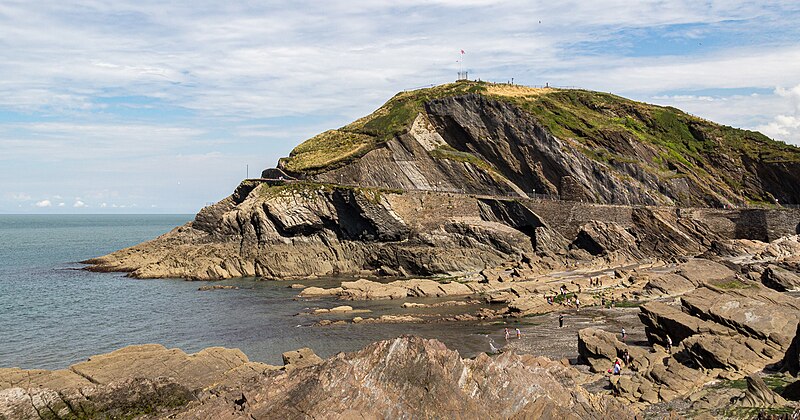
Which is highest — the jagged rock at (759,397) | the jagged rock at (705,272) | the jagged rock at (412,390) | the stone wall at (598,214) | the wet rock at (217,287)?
the stone wall at (598,214)

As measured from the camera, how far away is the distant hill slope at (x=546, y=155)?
325ft

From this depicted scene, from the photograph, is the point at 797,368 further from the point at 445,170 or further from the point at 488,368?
the point at 445,170

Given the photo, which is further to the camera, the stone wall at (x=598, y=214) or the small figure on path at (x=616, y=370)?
the stone wall at (x=598, y=214)

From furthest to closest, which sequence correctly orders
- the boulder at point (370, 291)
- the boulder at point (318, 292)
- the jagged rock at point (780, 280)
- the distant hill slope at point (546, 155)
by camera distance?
the distant hill slope at point (546, 155) < the boulder at point (318, 292) < the boulder at point (370, 291) < the jagged rock at point (780, 280)

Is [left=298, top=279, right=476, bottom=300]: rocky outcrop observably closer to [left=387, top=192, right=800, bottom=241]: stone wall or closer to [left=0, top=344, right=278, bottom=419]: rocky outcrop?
[left=387, top=192, right=800, bottom=241]: stone wall

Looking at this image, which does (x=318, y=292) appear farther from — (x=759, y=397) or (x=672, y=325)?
(x=759, y=397)

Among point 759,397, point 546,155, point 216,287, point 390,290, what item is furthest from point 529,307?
point 546,155

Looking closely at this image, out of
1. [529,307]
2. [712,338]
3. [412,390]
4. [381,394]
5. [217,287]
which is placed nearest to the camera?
[381,394]

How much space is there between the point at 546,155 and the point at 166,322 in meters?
65.9

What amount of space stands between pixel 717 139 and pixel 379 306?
79.4 metres

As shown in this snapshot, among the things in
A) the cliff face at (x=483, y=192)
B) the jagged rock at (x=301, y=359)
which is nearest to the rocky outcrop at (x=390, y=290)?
the cliff face at (x=483, y=192)

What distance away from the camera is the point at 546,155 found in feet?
332

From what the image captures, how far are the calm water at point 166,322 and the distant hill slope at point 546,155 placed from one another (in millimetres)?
30457

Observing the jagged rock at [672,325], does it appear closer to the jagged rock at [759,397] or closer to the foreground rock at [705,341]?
the foreground rock at [705,341]
